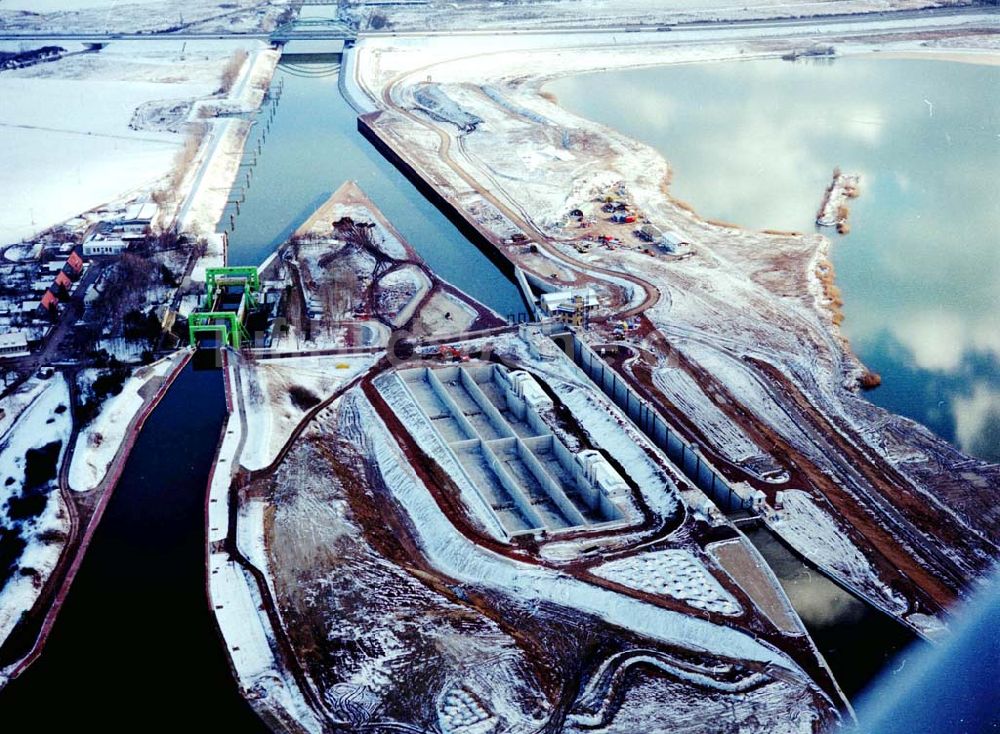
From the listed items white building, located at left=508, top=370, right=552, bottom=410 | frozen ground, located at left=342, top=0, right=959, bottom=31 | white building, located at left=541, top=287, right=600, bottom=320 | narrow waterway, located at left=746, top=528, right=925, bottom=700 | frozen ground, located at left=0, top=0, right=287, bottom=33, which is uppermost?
frozen ground, located at left=0, top=0, right=287, bottom=33

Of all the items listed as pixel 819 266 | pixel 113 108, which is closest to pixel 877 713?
pixel 819 266

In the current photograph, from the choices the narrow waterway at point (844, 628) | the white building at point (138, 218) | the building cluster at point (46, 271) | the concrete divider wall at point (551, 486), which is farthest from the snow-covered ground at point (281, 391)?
the white building at point (138, 218)

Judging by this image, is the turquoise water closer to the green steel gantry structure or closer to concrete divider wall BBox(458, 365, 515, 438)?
concrete divider wall BBox(458, 365, 515, 438)

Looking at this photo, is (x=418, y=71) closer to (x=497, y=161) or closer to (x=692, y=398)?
(x=497, y=161)

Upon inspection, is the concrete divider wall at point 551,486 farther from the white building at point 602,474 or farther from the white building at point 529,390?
the white building at point 529,390

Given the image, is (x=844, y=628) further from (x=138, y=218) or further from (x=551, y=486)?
(x=138, y=218)

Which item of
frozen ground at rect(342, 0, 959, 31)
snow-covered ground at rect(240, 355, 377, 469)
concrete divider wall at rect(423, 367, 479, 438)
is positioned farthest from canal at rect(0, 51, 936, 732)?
frozen ground at rect(342, 0, 959, 31)
